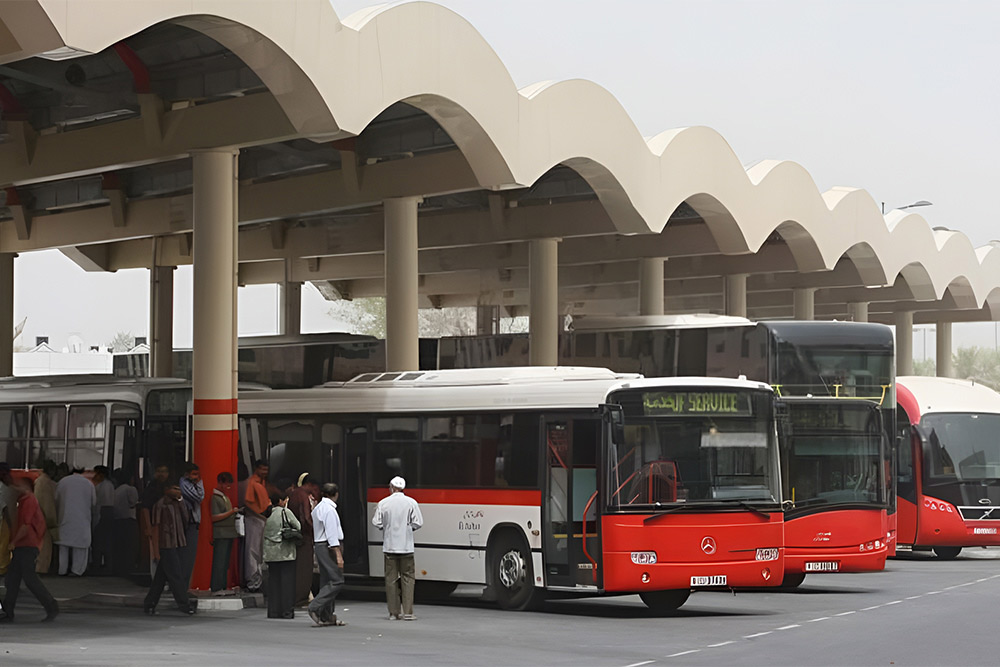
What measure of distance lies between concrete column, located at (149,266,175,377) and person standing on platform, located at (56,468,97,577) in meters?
13.5

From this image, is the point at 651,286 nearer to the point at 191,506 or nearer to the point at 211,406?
the point at 211,406

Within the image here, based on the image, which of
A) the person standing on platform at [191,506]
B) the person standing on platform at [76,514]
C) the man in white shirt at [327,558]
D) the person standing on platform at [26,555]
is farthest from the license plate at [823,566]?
the person standing on platform at [26,555]

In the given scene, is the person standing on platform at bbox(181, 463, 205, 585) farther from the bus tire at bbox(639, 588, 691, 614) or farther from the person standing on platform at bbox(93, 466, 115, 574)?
the bus tire at bbox(639, 588, 691, 614)

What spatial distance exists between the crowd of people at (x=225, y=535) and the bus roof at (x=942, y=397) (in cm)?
1224

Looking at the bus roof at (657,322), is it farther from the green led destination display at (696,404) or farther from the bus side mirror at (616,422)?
the bus side mirror at (616,422)

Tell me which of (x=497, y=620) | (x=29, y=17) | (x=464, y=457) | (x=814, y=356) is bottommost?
(x=497, y=620)

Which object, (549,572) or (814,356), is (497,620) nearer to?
(549,572)

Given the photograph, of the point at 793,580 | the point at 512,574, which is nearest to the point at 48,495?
the point at 512,574

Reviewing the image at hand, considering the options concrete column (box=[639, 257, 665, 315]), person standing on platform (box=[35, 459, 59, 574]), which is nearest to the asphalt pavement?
person standing on platform (box=[35, 459, 59, 574])

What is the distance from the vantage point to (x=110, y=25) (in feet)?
47.6

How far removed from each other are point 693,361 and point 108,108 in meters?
9.67

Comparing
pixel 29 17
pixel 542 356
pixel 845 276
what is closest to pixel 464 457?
pixel 29 17

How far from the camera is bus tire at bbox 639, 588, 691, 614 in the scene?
1759 cm

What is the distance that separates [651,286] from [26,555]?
1699cm
